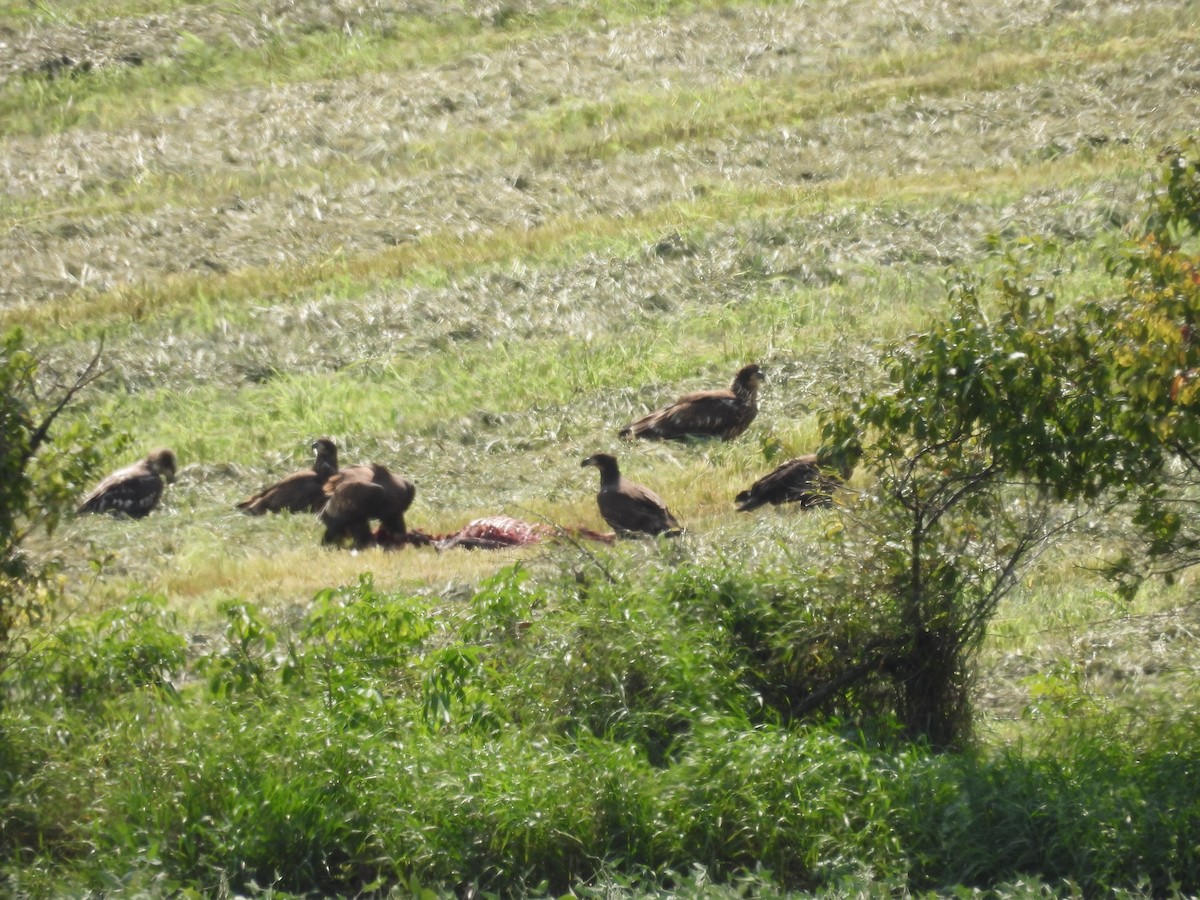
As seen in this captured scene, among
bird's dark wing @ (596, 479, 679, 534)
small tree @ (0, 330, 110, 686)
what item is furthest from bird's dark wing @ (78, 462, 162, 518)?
small tree @ (0, 330, 110, 686)

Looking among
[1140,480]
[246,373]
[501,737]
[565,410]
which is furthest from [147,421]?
[1140,480]

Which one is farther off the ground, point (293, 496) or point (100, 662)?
point (100, 662)

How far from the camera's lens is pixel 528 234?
24703 mm

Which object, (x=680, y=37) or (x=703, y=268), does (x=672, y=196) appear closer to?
(x=703, y=268)

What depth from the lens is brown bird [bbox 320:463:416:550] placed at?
45.7ft

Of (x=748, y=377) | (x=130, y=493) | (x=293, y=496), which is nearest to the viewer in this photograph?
(x=293, y=496)

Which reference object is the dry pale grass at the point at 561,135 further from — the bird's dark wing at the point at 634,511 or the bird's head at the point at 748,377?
the bird's dark wing at the point at 634,511

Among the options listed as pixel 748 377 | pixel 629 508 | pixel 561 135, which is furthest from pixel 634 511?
pixel 561 135

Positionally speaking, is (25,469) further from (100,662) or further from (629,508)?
(629,508)

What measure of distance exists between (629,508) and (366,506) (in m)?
2.34

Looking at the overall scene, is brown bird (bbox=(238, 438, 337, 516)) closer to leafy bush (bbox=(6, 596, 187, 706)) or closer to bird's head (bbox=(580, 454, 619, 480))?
bird's head (bbox=(580, 454, 619, 480))

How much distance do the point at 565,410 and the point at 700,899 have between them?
11.5 meters

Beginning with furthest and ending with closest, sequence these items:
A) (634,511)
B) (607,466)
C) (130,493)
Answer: (130,493) → (607,466) → (634,511)

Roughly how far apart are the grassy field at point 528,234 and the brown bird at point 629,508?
0.38 m
